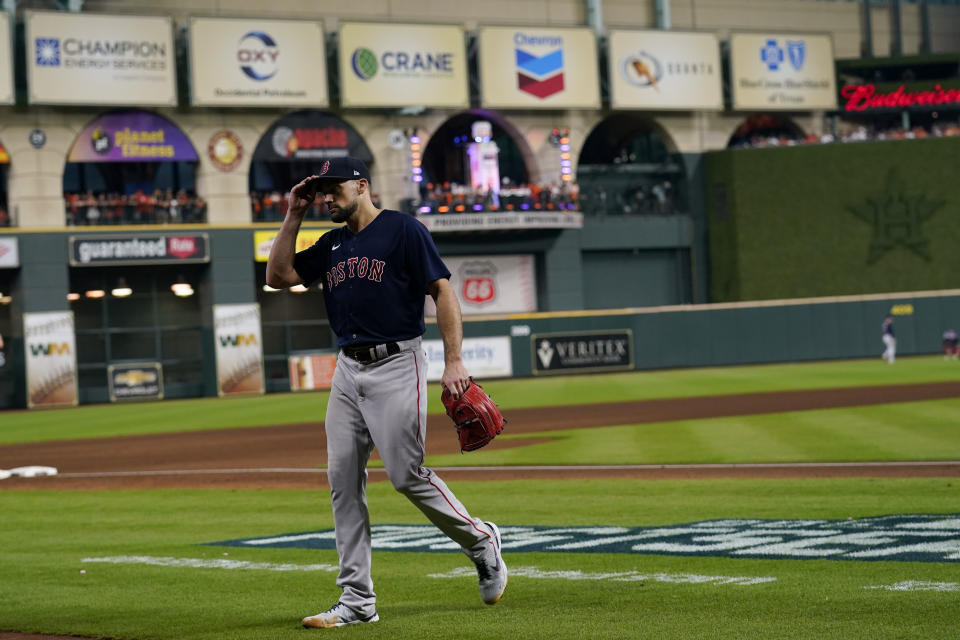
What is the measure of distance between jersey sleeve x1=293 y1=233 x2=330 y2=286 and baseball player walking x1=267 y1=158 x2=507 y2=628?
15 centimetres

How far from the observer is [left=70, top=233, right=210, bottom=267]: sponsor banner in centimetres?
4653

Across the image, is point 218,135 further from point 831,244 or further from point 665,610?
point 665,610

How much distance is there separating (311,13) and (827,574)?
47.1m

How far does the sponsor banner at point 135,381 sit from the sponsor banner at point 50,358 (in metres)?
1.69

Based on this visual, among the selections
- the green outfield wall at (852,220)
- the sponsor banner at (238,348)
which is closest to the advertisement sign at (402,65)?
the sponsor banner at (238,348)

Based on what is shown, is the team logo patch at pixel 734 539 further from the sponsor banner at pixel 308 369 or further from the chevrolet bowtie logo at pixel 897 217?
the chevrolet bowtie logo at pixel 897 217

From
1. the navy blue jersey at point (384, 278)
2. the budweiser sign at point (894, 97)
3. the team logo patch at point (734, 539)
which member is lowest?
the team logo patch at point (734, 539)

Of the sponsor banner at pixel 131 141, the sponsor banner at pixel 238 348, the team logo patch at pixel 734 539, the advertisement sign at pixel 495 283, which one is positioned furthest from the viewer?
the advertisement sign at pixel 495 283

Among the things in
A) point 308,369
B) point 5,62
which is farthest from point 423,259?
point 308,369

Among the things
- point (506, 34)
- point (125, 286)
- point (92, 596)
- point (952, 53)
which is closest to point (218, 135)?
point (125, 286)

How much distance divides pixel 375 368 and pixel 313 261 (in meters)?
0.80

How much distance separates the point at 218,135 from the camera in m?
49.7

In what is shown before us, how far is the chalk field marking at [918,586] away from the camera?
729 cm

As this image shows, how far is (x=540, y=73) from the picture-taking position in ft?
175
